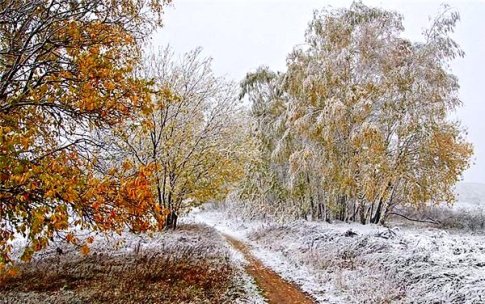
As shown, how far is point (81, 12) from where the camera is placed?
7176 millimetres

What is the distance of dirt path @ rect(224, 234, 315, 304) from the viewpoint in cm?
916

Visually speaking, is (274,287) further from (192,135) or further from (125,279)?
(192,135)

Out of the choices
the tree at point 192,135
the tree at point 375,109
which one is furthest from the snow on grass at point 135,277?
the tree at point 375,109

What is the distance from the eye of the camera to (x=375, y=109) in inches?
813

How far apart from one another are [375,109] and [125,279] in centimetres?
1532

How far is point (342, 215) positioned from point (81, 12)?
784 inches

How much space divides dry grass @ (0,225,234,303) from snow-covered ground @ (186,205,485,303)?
243 centimetres

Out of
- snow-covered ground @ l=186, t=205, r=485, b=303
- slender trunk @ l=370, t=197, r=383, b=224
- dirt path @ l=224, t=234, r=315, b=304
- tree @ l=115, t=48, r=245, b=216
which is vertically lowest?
dirt path @ l=224, t=234, r=315, b=304

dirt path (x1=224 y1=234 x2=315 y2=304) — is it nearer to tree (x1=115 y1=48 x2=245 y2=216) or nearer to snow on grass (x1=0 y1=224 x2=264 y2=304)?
snow on grass (x1=0 y1=224 x2=264 y2=304)

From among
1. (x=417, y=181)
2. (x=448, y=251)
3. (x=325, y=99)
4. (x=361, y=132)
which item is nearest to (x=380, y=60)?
(x=325, y=99)

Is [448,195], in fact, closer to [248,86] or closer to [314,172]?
[314,172]

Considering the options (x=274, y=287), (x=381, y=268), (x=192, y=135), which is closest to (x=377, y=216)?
(x=192, y=135)

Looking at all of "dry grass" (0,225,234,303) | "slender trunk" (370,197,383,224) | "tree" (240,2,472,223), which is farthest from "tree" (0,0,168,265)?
"slender trunk" (370,197,383,224)

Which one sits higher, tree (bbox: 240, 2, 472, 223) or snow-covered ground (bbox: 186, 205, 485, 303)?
tree (bbox: 240, 2, 472, 223)
